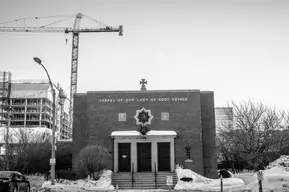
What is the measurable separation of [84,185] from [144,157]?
22.3ft

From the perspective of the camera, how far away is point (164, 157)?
103ft

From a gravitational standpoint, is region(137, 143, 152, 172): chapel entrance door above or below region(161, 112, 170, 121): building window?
below

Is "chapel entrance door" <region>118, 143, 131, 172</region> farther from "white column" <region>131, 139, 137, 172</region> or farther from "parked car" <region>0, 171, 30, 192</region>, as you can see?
"parked car" <region>0, 171, 30, 192</region>

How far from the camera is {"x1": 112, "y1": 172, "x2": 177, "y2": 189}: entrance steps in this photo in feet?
90.0

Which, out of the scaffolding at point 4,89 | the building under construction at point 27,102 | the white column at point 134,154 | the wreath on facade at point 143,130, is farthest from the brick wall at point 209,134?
the scaffolding at point 4,89

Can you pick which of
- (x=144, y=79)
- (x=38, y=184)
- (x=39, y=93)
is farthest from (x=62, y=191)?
(x=39, y=93)

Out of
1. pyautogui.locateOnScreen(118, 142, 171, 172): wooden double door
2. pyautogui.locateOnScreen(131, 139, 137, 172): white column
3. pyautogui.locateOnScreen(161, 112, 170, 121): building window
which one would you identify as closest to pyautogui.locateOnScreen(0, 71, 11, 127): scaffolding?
pyautogui.locateOnScreen(118, 142, 171, 172): wooden double door

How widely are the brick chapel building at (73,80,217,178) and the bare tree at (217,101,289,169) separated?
9.30 ft

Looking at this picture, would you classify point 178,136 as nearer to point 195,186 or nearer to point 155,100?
point 155,100

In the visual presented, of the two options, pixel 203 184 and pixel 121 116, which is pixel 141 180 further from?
pixel 121 116

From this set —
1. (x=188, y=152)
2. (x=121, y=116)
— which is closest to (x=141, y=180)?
(x=188, y=152)

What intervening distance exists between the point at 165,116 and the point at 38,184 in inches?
473

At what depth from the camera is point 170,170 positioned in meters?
30.8

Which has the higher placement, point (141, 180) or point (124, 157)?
point (124, 157)
